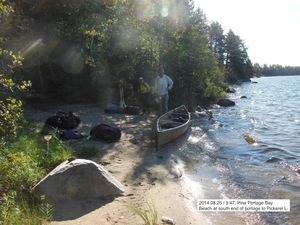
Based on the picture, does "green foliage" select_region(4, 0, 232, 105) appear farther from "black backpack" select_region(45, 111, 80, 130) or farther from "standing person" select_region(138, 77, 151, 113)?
"black backpack" select_region(45, 111, 80, 130)

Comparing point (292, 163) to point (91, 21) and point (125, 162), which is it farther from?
point (91, 21)

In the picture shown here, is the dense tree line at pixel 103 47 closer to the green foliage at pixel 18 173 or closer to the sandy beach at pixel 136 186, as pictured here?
the sandy beach at pixel 136 186

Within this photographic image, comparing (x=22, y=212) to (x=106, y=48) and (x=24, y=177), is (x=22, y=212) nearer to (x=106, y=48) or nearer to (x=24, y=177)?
(x=24, y=177)

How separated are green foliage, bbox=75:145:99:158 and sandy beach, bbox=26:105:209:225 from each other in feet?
0.61

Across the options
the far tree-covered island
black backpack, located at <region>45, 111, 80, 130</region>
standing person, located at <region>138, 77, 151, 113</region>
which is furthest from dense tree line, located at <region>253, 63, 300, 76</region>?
black backpack, located at <region>45, 111, 80, 130</region>

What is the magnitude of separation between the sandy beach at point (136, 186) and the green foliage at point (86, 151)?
0.19 m

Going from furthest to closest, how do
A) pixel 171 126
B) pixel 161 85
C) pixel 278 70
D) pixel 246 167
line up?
pixel 278 70 → pixel 161 85 → pixel 171 126 → pixel 246 167

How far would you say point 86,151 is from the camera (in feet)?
27.4

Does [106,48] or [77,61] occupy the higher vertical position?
[106,48]

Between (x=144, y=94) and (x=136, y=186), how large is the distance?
1305 centimetres

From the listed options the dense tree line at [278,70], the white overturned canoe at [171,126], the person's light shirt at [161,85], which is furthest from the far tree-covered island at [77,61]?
the dense tree line at [278,70]

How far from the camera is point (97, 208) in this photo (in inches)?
215

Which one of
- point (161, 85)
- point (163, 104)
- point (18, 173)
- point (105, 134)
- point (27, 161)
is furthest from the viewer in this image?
point (163, 104)

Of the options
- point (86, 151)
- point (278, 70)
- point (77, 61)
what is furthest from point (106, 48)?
point (278, 70)
